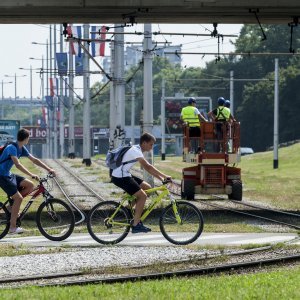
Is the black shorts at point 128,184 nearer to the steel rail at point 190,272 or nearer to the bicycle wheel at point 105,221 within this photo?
the bicycle wheel at point 105,221

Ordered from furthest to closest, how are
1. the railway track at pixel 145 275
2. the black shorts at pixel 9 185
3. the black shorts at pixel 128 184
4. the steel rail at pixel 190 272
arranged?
the black shorts at pixel 9 185 < the black shorts at pixel 128 184 < the railway track at pixel 145 275 < the steel rail at pixel 190 272

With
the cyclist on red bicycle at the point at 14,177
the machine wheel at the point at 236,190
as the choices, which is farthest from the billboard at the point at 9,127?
the cyclist on red bicycle at the point at 14,177

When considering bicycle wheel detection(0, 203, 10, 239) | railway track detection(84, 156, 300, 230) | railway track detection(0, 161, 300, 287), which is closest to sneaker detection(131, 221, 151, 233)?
railway track detection(0, 161, 300, 287)

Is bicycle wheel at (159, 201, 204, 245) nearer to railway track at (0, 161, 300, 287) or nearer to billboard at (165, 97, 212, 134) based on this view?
railway track at (0, 161, 300, 287)

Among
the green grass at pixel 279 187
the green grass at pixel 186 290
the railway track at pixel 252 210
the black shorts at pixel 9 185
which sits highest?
the black shorts at pixel 9 185

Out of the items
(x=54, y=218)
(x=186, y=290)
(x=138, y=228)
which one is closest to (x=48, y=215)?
(x=54, y=218)

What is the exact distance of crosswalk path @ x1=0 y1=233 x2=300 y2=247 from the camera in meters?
18.5

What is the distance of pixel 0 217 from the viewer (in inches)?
736

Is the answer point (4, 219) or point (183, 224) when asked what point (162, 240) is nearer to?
point (183, 224)

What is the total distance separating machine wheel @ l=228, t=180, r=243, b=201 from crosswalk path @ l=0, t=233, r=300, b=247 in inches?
485

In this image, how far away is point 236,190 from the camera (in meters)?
→ 33.4

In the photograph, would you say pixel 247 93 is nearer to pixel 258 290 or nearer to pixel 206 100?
pixel 206 100

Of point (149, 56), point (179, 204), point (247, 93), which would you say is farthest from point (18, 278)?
point (247, 93)

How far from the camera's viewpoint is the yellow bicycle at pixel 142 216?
17994 mm
